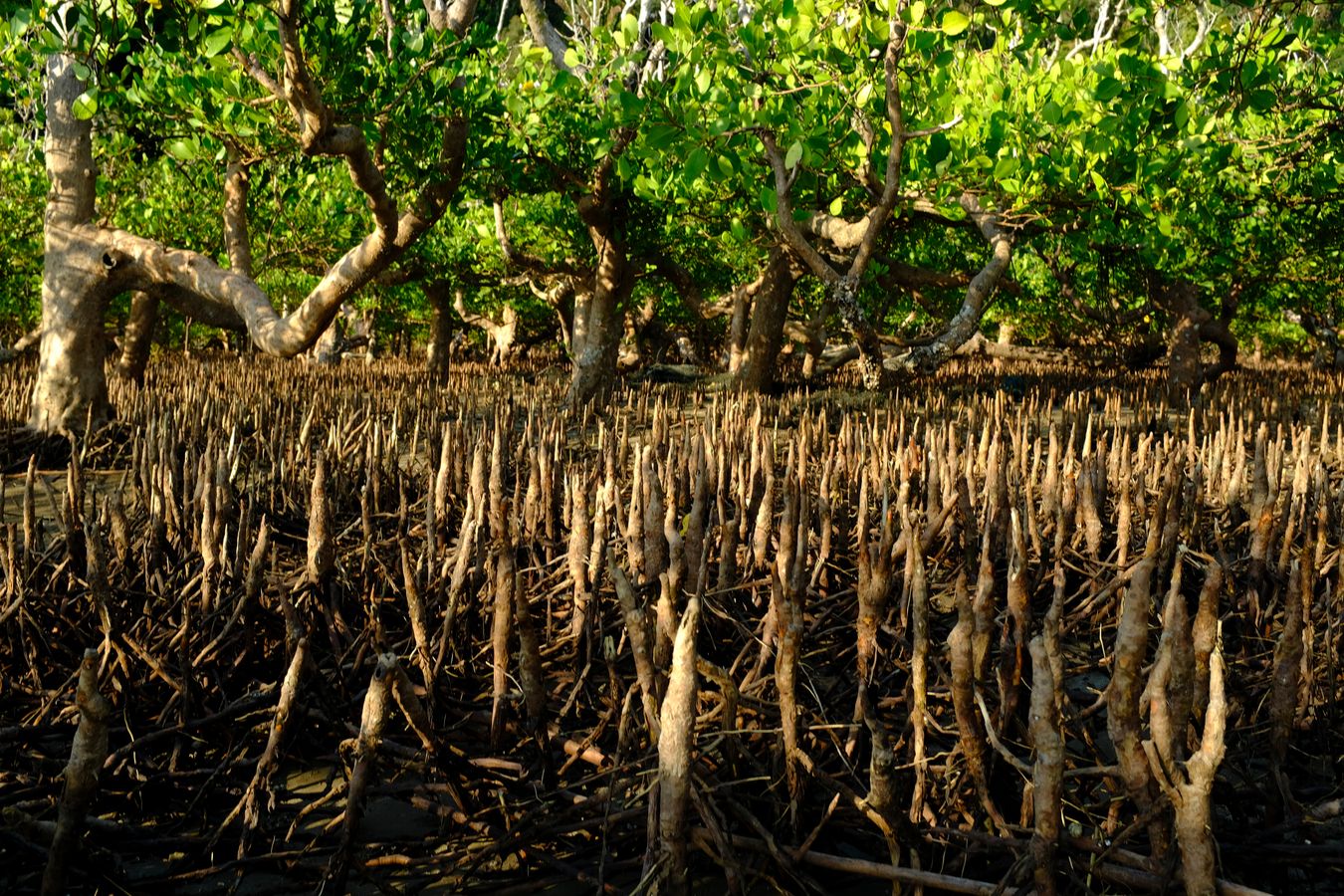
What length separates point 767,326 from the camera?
37.9ft

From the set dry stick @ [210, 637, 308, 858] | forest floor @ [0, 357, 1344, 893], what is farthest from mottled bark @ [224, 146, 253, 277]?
dry stick @ [210, 637, 308, 858]

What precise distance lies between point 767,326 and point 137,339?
22.7 feet

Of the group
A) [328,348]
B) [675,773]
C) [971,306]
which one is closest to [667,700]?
[675,773]

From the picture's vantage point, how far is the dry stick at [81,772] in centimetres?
172

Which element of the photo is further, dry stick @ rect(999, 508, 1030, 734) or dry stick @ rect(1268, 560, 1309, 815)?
dry stick @ rect(999, 508, 1030, 734)

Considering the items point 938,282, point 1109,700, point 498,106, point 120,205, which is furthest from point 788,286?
point 1109,700

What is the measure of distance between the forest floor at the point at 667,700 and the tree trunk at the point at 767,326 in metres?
6.95

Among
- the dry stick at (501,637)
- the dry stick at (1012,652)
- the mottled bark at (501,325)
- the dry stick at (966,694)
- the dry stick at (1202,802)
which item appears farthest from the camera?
the mottled bark at (501,325)

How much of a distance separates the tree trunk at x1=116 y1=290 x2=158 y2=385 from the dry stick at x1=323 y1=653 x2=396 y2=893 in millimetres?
9265

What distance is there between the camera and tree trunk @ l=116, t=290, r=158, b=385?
9.91 metres

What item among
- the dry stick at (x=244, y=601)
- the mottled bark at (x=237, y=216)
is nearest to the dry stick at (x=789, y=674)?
the dry stick at (x=244, y=601)

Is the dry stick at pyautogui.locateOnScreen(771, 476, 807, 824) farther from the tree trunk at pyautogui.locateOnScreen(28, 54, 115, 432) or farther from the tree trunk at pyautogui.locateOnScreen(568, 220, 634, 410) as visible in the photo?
the tree trunk at pyautogui.locateOnScreen(568, 220, 634, 410)

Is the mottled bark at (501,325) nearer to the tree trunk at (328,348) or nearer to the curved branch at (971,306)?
the tree trunk at (328,348)

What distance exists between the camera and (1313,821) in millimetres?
1858
